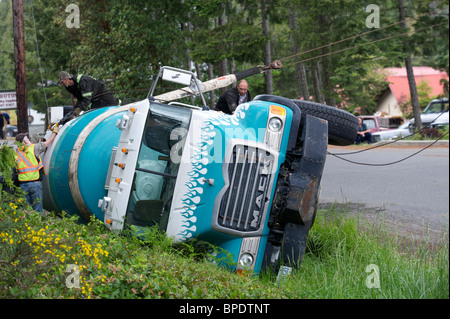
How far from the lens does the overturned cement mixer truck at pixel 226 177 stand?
6375 mm

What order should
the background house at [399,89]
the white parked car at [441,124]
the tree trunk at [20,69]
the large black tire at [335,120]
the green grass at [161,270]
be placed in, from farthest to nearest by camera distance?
1. the background house at [399,89]
2. the white parked car at [441,124]
3. the tree trunk at [20,69]
4. the large black tire at [335,120]
5. the green grass at [161,270]

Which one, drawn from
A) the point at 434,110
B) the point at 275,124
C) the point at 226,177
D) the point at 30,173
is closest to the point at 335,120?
the point at 275,124

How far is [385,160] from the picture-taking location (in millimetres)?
17875

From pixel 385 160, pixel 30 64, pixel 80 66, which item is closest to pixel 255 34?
pixel 385 160

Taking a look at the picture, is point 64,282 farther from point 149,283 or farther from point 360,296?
point 360,296

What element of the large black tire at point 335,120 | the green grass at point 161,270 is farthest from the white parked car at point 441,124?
the green grass at point 161,270

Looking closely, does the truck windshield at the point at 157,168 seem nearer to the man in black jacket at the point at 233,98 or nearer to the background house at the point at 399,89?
the man in black jacket at the point at 233,98

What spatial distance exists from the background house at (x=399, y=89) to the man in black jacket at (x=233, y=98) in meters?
40.1

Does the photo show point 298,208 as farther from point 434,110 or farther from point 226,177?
point 434,110

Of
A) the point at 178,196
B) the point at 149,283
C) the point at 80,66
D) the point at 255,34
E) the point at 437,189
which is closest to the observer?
the point at 149,283

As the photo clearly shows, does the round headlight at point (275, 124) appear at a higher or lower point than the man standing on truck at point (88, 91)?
lower

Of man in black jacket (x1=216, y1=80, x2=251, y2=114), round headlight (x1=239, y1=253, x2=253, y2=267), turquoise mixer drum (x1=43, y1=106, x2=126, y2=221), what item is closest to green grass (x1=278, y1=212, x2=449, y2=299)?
round headlight (x1=239, y1=253, x2=253, y2=267)

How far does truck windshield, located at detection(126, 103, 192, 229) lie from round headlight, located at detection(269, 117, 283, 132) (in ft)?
2.99
